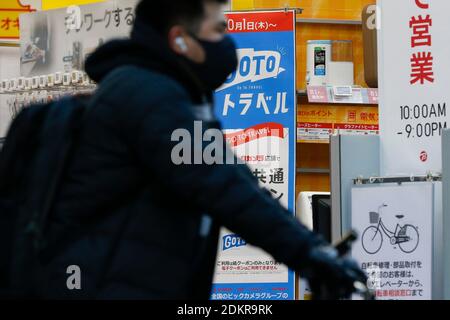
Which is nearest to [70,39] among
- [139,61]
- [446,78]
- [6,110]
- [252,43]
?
[6,110]

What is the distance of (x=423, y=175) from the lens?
4.77m

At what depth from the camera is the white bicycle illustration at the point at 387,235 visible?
4730 millimetres

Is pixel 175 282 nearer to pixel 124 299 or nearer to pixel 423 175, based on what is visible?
pixel 124 299

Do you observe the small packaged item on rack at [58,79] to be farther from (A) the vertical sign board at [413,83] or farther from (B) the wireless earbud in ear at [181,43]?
(B) the wireless earbud in ear at [181,43]

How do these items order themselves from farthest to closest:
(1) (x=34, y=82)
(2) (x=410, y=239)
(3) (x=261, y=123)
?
(3) (x=261, y=123), (1) (x=34, y=82), (2) (x=410, y=239)

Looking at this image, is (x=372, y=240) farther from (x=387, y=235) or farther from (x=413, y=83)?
(x=413, y=83)

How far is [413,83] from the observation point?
4.95 metres

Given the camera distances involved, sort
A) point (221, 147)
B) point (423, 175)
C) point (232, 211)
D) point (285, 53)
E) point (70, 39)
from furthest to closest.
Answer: point (285, 53), point (70, 39), point (423, 175), point (221, 147), point (232, 211)

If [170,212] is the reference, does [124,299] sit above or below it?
below

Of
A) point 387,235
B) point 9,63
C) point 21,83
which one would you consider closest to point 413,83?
point 387,235

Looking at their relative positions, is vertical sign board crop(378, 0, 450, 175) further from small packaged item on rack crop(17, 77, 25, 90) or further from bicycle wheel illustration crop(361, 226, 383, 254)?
small packaged item on rack crop(17, 77, 25, 90)

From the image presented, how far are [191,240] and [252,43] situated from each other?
17.3ft

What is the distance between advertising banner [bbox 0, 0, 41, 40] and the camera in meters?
8.77

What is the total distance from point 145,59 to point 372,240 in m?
2.75
